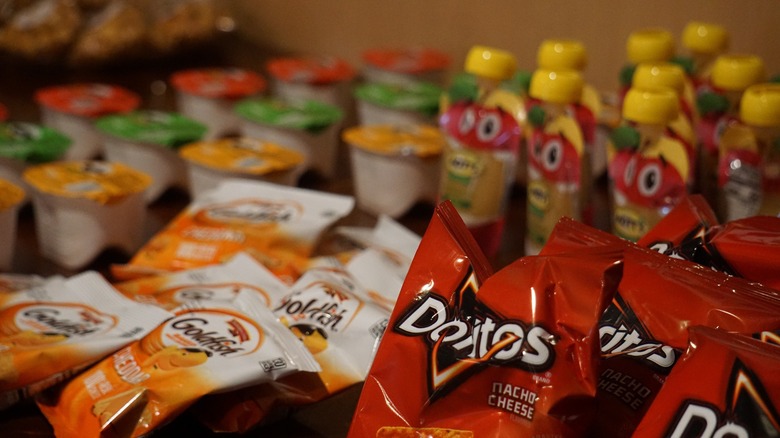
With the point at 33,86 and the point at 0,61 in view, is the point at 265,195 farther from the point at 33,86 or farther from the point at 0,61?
the point at 0,61

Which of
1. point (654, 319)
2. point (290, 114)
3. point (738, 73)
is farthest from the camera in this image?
point (290, 114)

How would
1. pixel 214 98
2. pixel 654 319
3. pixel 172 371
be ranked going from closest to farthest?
pixel 654 319, pixel 172 371, pixel 214 98

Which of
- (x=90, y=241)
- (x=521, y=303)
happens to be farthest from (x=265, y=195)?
(x=521, y=303)

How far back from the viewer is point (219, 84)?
5.30ft

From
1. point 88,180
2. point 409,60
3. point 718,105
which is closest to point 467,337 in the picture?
point 718,105

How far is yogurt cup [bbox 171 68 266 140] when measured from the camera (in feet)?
5.18

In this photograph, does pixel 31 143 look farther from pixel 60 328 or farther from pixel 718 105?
pixel 718 105

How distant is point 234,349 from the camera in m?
0.71

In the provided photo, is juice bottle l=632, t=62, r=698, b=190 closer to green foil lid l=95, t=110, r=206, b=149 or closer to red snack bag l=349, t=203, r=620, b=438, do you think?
red snack bag l=349, t=203, r=620, b=438

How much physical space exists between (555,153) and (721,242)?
1.18 feet

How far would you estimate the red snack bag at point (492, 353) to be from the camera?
0.53 m

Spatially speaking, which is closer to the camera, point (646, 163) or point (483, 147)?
point (646, 163)

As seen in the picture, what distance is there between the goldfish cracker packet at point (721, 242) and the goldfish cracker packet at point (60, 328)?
432 millimetres

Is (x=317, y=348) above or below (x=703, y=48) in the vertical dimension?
below
